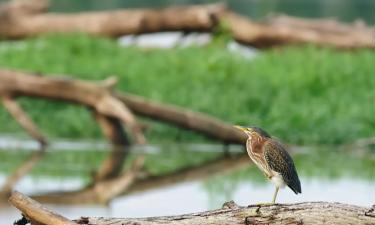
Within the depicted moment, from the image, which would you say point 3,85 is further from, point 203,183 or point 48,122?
point 203,183

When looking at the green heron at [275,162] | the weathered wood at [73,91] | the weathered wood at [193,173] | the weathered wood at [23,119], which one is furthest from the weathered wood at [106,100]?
the green heron at [275,162]

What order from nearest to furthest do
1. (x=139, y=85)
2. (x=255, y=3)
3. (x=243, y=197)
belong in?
(x=243, y=197)
(x=139, y=85)
(x=255, y=3)

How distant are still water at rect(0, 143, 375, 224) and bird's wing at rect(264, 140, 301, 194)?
9.88ft

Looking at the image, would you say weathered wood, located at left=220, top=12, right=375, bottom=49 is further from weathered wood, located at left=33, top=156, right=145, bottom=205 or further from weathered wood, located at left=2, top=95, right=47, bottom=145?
weathered wood, located at left=33, top=156, right=145, bottom=205

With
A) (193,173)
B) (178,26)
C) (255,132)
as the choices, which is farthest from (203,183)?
(178,26)

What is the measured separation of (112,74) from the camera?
17188 mm

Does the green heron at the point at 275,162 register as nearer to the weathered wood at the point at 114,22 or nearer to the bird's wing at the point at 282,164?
the bird's wing at the point at 282,164

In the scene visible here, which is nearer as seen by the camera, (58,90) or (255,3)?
(58,90)

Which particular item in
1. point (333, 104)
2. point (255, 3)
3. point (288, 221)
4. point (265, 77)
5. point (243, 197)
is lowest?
point (288, 221)

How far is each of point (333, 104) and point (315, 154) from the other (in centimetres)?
172

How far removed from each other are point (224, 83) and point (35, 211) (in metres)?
10.1

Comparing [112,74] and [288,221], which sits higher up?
[112,74]

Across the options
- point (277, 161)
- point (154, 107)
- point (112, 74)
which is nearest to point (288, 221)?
point (277, 161)

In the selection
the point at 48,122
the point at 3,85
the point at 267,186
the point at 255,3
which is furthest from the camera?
the point at 255,3
